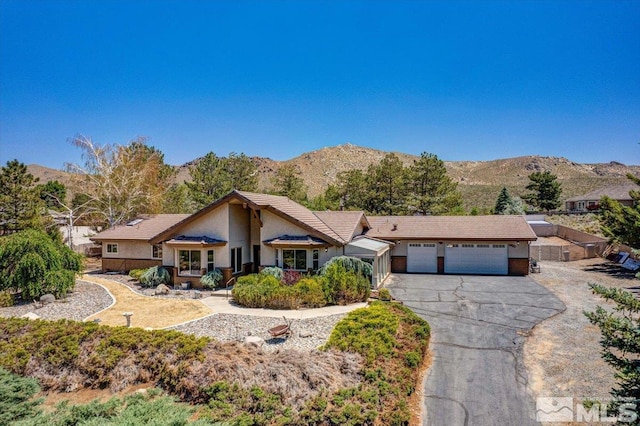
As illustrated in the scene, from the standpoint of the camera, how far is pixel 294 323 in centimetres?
1459

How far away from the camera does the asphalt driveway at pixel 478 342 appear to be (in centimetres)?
939

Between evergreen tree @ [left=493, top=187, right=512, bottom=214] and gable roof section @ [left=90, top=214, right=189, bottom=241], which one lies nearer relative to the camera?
gable roof section @ [left=90, top=214, right=189, bottom=241]

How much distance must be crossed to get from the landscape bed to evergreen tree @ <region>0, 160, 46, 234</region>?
1929 cm

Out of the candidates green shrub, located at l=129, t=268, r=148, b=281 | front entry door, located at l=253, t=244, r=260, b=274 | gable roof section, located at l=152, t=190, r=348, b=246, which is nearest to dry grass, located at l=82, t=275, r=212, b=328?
green shrub, located at l=129, t=268, r=148, b=281

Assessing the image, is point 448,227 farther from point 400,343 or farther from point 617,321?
point 617,321

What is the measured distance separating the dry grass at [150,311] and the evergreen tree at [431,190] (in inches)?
1026

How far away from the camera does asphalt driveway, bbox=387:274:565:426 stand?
30.8ft

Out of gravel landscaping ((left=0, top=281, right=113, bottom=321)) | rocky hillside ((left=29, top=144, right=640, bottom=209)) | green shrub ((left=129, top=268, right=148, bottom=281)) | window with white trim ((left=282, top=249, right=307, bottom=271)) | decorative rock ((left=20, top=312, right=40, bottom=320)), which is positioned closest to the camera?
decorative rock ((left=20, top=312, right=40, bottom=320))

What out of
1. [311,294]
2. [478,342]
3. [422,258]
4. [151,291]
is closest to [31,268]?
[151,291]

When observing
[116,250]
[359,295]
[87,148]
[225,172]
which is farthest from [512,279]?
[87,148]

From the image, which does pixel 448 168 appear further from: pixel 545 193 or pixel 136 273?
Answer: pixel 136 273

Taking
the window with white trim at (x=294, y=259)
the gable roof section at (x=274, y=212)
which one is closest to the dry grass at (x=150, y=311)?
the gable roof section at (x=274, y=212)

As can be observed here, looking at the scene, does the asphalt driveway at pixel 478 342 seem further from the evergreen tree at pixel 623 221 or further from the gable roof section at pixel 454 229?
the evergreen tree at pixel 623 221

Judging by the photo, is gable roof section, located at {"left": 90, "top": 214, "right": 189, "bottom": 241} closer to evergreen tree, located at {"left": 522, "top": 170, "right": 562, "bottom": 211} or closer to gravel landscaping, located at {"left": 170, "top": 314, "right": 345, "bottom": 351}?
gravel landscaping, located at {"left": 170, "top": 314, "right": 345, "bottom": 351}
